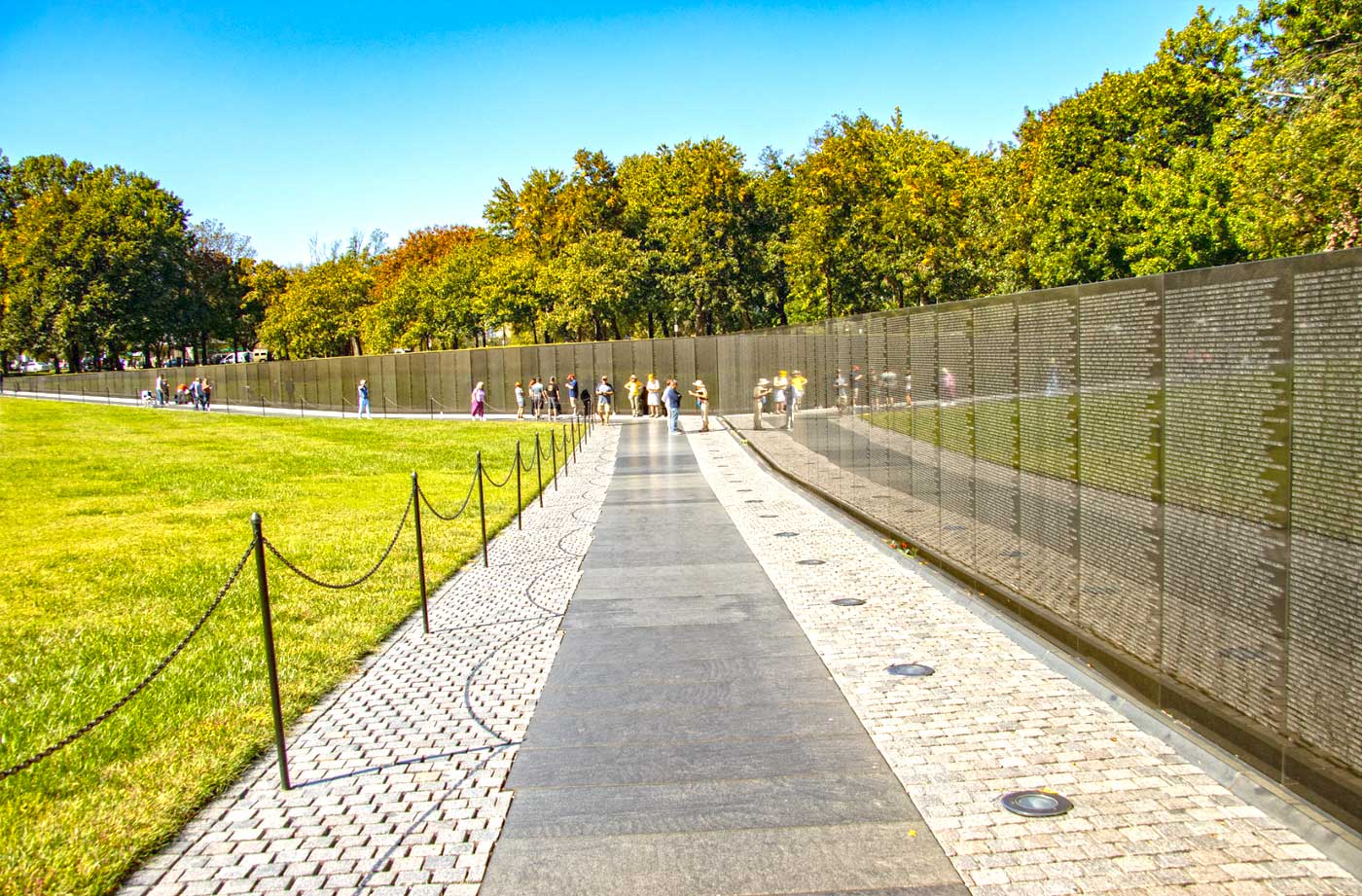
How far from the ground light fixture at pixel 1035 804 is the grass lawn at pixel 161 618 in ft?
13.3

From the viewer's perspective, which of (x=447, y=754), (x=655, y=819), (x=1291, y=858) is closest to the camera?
(x=1291, y=858)

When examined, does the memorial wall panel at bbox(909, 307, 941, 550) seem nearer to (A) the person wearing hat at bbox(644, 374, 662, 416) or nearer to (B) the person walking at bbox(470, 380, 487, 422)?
(A) the person wearing hat at bbox(644, 374, 662, 416)

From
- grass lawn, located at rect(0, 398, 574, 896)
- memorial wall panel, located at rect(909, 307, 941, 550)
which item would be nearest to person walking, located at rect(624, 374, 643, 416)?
grass lawn, located at rect(0, 398, 574, 896)

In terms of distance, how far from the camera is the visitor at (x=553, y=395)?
4438 cm

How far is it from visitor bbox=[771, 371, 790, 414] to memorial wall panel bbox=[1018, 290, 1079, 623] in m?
16.2

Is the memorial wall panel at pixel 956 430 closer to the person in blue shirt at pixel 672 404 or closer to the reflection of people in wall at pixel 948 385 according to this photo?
the reflection of people in wall at pixel 948 385

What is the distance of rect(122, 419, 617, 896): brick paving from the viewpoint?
4582 millimetres

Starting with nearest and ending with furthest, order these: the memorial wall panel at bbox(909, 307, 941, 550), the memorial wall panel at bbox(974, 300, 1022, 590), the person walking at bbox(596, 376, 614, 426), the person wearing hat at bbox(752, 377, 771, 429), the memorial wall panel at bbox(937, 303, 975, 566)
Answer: the memorial wall panel at bbox(974, 300, 1022, 590)
the memorial wall panel at bbox(937, 303, 975, 566)
the memorial wall panel at bbox(909, 307, 941, 550)
the person wearing hat at bbox(752, 377, 771, 429)
the person walking at bbox(596, 376, 614, 426)

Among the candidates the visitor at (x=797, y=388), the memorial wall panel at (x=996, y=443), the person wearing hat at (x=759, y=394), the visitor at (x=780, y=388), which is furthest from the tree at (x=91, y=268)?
the memorial wall panel at (x=996, y=443)

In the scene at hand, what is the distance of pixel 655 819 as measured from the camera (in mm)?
4996

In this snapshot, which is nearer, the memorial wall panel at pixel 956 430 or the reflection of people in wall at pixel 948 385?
the memorial wall panel at pixel 956 430

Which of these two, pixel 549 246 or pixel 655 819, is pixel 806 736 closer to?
pixel 655 819

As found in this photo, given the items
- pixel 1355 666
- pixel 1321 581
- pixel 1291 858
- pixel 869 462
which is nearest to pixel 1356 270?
pixel 1321 581

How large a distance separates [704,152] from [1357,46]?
30938mm
